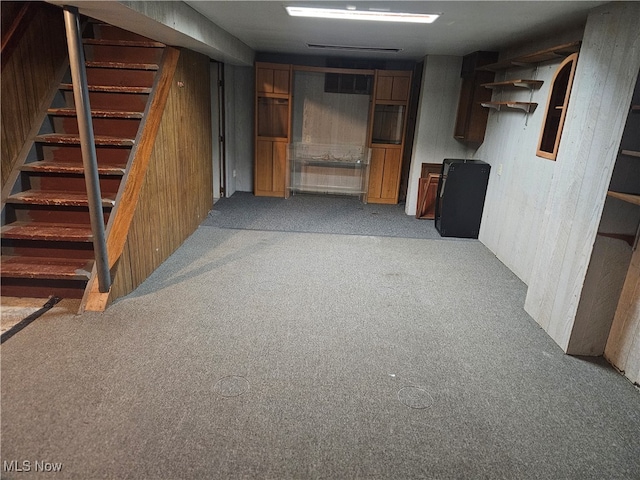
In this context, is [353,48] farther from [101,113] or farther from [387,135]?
[101,113]

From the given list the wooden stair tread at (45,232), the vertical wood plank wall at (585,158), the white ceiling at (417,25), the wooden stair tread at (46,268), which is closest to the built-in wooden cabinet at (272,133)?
the white ceiling at (417,25)

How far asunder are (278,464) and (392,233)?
3.79 metres

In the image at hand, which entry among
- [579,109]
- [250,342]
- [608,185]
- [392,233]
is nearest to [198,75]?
[392,233]

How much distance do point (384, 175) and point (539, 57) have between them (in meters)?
3.29

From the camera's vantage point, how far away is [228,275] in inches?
148

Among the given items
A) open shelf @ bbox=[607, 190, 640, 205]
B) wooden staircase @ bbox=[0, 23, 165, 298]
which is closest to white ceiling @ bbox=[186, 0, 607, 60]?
wooden staircase @ bbox=[0, 23, 165, 298]

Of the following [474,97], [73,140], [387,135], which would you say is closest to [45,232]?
[73,140]

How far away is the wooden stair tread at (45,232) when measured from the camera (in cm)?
314

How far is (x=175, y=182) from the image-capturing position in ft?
13.9

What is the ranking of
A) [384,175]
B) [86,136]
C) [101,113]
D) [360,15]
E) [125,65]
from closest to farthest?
[86,136], [360,15], [101,113], [125,65], [384,175]

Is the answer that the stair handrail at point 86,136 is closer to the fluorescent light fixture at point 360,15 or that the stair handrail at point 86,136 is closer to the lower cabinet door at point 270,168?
the fluorescent light fixture at point 360,15

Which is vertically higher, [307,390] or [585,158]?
[585,158]

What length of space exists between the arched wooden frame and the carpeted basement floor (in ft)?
4.32

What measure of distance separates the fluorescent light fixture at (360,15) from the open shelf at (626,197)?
1818 millimetres
